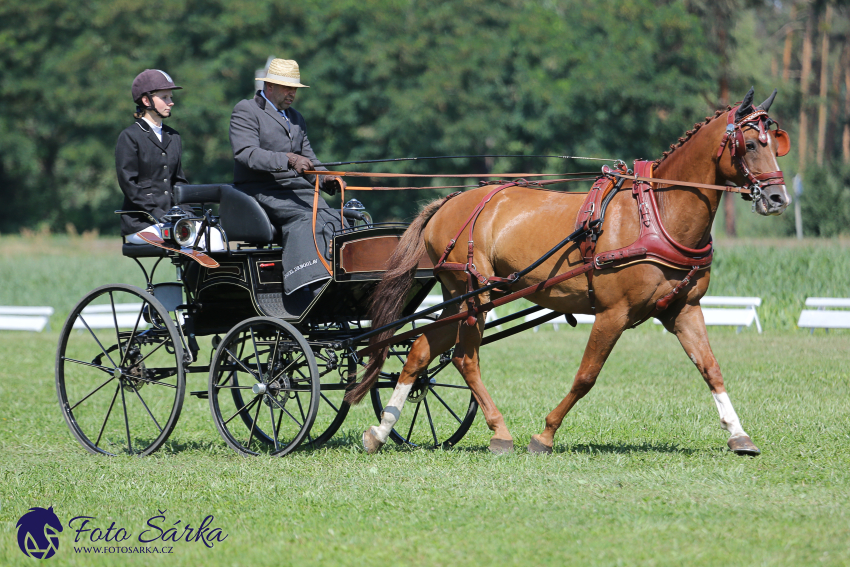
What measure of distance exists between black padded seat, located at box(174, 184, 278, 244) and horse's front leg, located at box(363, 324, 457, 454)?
4.37 feet

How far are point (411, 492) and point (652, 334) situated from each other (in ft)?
33.5

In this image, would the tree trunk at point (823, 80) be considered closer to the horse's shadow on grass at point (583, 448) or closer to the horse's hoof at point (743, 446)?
the horse's shadow on grass at point (583, 448)

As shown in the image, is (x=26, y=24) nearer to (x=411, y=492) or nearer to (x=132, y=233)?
(x=132, y=233)

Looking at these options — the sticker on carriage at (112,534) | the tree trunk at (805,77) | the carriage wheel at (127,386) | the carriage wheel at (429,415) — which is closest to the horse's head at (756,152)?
the carriage wheel at (429,415)

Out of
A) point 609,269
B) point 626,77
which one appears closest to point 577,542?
point 609,269

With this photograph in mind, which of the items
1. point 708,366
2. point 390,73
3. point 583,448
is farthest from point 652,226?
point 390,73

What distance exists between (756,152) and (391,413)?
303 centimetres

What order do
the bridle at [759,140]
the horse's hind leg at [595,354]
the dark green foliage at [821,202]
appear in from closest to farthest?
the bridle at [759,140], the horse's hind leg at [595,354], the dark green foliage at [821,202]

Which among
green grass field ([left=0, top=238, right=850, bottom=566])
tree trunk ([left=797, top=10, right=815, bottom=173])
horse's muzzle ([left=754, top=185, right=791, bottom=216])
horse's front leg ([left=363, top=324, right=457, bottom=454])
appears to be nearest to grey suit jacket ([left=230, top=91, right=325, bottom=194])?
horse's front leg ([left=363, top=324, right=457, bottom=454])

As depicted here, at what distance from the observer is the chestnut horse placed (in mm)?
5887

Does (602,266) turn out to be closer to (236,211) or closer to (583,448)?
(583,448)

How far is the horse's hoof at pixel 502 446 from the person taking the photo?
6617 mm

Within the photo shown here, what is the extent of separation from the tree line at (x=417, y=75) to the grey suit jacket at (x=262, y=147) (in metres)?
27.9

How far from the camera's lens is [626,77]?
117ft
